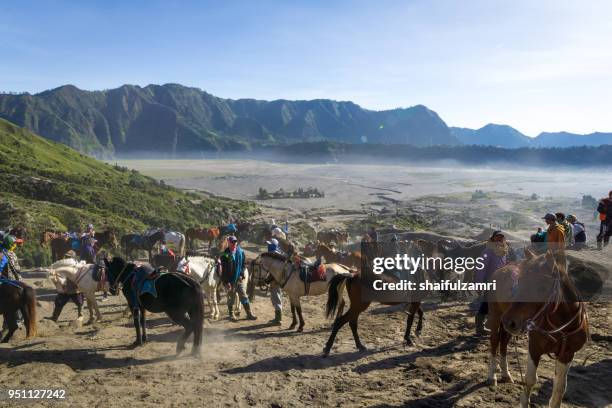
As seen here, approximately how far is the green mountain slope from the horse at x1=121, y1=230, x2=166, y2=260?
166 inches

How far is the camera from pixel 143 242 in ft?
61.1

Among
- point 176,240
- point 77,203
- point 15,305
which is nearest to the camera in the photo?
point 15,305

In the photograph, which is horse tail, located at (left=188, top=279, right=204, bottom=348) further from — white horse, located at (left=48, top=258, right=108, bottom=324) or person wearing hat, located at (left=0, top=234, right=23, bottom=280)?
person wearing hat, located at (left=0, top=234, right=23, bottom=280)

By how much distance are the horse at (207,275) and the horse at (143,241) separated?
7.94 metres

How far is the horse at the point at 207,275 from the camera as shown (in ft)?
36.0

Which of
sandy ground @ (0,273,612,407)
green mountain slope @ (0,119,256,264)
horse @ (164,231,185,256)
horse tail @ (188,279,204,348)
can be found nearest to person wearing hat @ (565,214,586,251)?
sandy ground @ (0,273,612,407)

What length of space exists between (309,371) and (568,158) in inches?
6954

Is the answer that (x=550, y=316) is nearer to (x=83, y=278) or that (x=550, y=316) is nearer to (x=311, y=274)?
(x=311, y=274)

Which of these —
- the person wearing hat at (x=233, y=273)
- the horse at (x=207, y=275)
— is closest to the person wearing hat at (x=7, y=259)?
the horse at (x=207, y=275)

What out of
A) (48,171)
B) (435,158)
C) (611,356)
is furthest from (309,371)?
(435,158)

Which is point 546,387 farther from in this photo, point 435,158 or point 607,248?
point 435,158

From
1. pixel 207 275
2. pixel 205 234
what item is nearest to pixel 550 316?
pixel 207 275

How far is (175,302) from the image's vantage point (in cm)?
835

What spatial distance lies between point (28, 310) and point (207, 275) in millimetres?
4176
